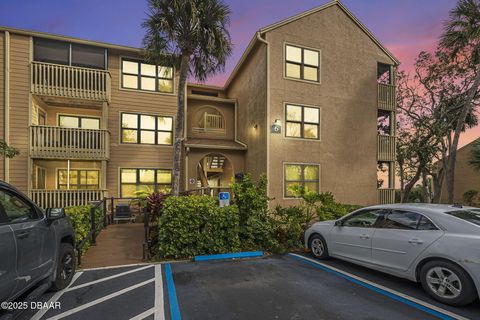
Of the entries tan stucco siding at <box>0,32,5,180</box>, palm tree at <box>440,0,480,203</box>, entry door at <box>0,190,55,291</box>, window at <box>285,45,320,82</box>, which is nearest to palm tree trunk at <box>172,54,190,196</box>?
entry door at <box>0,190,55,291</box>

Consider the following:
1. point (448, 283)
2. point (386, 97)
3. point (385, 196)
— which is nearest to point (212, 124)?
point (386, 97)

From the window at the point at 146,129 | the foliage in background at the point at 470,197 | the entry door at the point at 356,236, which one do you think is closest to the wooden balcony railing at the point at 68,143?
the window at the point at 146,129

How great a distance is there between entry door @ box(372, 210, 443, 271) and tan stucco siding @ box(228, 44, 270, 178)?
6.55 metres

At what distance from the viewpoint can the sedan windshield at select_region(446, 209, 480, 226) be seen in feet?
13.1

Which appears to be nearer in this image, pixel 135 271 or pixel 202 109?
pixel 135 271

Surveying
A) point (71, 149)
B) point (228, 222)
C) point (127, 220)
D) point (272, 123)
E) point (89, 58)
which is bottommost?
point (127, 220)

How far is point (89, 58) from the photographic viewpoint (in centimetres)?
1221

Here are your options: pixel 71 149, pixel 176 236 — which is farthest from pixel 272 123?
pixel 71 149

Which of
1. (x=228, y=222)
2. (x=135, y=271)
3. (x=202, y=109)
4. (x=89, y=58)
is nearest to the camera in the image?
(x=135, y=271)

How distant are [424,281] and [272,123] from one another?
8.17m

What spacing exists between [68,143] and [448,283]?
13.7 m

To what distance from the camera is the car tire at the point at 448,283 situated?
3586 mm

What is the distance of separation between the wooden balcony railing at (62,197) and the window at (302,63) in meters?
10.9

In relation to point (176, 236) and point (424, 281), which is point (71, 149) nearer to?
point (176, 236)
